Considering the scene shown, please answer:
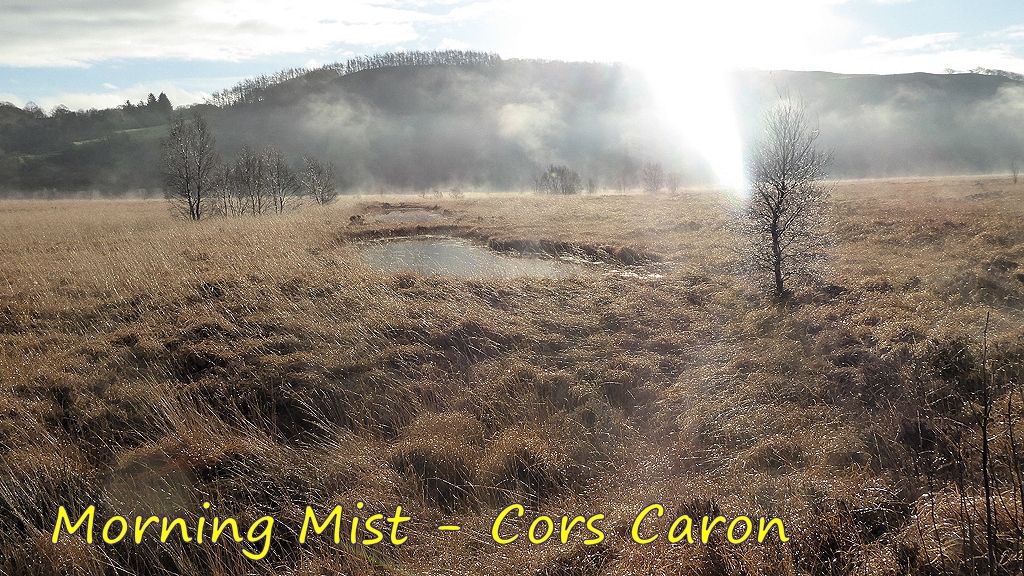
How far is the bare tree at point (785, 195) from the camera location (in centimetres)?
1238

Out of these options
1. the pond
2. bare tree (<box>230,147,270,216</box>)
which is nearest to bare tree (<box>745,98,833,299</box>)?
the pond

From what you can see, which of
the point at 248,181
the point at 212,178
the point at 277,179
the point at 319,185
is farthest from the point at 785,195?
the point at 319,185

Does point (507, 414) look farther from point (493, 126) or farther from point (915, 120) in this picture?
point (915, 120)

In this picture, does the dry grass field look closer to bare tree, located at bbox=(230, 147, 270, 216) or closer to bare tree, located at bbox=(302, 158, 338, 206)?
bare tree, located at bbox=(230, 147, 270, 216)

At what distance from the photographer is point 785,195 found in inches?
496

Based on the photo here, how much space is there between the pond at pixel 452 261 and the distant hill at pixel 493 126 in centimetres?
8716

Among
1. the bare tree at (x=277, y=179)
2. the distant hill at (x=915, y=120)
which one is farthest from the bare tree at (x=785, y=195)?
the distant hill at (x=915, y=120)

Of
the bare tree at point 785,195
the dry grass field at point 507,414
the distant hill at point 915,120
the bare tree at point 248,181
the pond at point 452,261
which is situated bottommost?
the dry grass field at point 507,414

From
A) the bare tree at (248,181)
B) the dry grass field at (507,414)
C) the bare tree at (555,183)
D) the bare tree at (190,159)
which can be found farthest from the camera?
the bare tree at (555,183)

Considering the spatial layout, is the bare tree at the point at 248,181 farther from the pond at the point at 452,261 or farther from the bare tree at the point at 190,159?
the pond at the point at 452,261

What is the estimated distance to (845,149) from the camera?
395 ft

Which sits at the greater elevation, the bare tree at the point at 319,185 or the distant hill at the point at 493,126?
the distant hill at the point at 493,126

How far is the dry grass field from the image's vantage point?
205 inches

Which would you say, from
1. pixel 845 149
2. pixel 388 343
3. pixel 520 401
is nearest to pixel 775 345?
pixel 520 401
